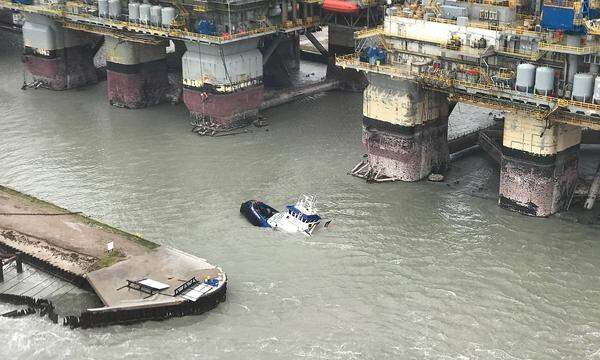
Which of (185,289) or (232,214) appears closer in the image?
(185,289)

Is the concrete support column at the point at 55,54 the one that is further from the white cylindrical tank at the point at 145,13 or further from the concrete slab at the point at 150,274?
the concrete slab at the point at 150,274

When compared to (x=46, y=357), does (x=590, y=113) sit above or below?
above

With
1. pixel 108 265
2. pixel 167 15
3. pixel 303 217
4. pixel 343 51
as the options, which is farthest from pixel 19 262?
pixel 343 51

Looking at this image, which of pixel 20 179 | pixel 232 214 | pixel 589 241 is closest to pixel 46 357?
pixel 232 214

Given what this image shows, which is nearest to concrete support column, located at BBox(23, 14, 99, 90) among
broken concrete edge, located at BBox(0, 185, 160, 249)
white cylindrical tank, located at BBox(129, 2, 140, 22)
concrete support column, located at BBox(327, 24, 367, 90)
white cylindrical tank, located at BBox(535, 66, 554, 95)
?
white cylindrical tank, located at BBox(129, 2, 140, 22)

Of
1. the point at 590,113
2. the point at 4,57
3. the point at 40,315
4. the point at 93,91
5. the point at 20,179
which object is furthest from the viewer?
the point at 4,57

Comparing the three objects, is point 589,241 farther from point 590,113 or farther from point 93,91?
point 93,91
